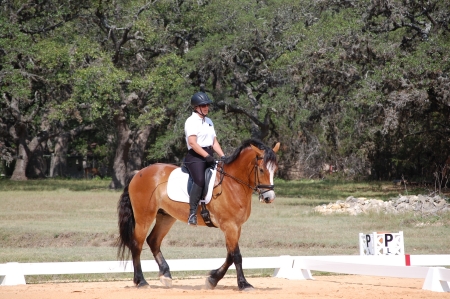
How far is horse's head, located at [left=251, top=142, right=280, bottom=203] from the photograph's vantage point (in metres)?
9.72

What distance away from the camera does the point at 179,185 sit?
412 inches

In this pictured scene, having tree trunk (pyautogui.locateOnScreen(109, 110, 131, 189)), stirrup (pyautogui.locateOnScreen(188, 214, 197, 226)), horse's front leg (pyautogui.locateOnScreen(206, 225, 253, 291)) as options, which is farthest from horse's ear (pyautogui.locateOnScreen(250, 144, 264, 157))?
tree trunk (pyautogui.locateOnScreen(109, 110, 131, 189))

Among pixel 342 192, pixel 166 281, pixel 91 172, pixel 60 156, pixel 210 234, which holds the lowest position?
pixel 91 172

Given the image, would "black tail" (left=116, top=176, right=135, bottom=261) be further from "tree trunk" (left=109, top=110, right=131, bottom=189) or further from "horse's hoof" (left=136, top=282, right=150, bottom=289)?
"tree trunk" (left=109, top=110, right=131, bottom=189)

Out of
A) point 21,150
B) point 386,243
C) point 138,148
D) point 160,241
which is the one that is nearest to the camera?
point 160,241

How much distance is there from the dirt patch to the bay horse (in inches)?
16.0

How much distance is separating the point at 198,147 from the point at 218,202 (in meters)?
0.83

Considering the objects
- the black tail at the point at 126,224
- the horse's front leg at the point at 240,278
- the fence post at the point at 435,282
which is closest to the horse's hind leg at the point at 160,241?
the black tail at the point at 126,224

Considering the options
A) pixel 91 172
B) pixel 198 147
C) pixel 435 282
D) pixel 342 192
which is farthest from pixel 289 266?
pixel 91 172

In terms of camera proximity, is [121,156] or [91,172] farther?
[91,172]

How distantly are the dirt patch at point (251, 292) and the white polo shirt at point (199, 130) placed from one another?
6.94ft

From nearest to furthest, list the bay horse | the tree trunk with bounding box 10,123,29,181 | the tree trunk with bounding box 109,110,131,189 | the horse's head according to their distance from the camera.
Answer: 1. the horse's head
2. the bay horse
3. the tree trunk with bounding box 109,110,131,189
4. the tree trunk with bounding box 10,123,29,181

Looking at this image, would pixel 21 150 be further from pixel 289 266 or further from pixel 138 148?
pixel 289 266

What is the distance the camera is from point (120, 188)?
39594 millimetres
